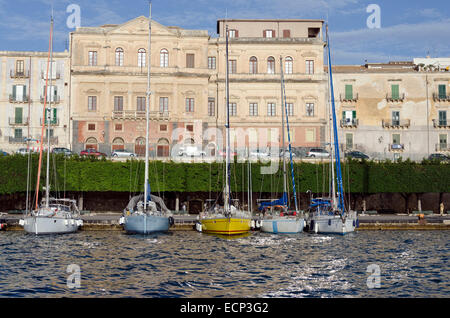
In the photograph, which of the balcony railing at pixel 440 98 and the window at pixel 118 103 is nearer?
the window at pixel 118 103

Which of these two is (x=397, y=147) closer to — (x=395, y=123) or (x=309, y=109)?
(x=395, y=123)

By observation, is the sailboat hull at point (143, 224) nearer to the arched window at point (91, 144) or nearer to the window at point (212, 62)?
the arched window at point (91, 144)

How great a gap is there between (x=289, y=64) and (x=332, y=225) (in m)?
34.9

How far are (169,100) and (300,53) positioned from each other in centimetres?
1795

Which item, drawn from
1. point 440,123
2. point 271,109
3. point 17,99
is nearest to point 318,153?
point 271,109

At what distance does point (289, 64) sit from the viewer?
66.1 metres

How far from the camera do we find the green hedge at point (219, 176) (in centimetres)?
4588

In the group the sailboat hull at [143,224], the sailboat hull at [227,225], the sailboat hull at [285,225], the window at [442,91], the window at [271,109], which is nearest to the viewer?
the sailboat hull at [227,225]

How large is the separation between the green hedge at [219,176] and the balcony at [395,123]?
16.4m

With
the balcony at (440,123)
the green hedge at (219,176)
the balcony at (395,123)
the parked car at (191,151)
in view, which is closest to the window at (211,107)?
the parked car at (191,151)

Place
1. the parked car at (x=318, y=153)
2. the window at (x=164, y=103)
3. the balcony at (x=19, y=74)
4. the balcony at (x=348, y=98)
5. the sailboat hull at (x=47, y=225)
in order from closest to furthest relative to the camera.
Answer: the sailboat hull at (x=47, y=225) → the parked car at (x=318, y=153) → the balcony at (x=19, y=74) → the window at (x=164, y=103) → the balcony at (x=348, y=98)

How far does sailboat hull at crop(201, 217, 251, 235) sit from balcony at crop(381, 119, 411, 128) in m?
35.9

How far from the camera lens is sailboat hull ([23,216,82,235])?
3378cm

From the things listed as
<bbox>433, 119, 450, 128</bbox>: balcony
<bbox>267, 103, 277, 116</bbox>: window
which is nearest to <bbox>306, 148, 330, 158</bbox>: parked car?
<bbox>267, 103, 277, 116</bbox>: window
